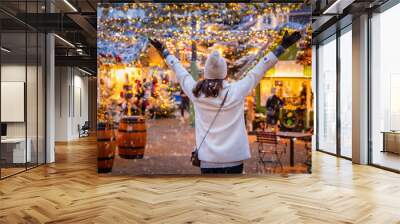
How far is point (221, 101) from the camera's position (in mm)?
6215

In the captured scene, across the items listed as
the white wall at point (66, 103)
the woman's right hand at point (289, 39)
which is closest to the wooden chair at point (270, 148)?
the woman's right hand at point (289, 39)

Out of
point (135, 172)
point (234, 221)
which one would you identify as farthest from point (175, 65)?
point (234, 221)

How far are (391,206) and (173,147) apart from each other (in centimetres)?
345

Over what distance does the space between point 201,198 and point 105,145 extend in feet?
7.90

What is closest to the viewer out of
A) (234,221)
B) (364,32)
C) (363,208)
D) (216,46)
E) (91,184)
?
(234,221)

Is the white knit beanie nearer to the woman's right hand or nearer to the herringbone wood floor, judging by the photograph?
the woman's right hand

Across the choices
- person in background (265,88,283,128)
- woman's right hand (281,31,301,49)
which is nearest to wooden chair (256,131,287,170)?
person in background (265,88,283,128)

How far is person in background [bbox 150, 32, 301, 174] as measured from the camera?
20.4ft

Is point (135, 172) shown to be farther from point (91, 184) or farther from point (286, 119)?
point (286, 119)

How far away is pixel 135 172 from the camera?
6477 millimetres

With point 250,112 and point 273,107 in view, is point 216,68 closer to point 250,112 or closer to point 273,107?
point 250,112

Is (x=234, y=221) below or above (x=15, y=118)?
below

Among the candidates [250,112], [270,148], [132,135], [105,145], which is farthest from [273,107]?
[105,145]

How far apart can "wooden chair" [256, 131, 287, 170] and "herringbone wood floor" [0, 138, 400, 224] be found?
278 millimetres
